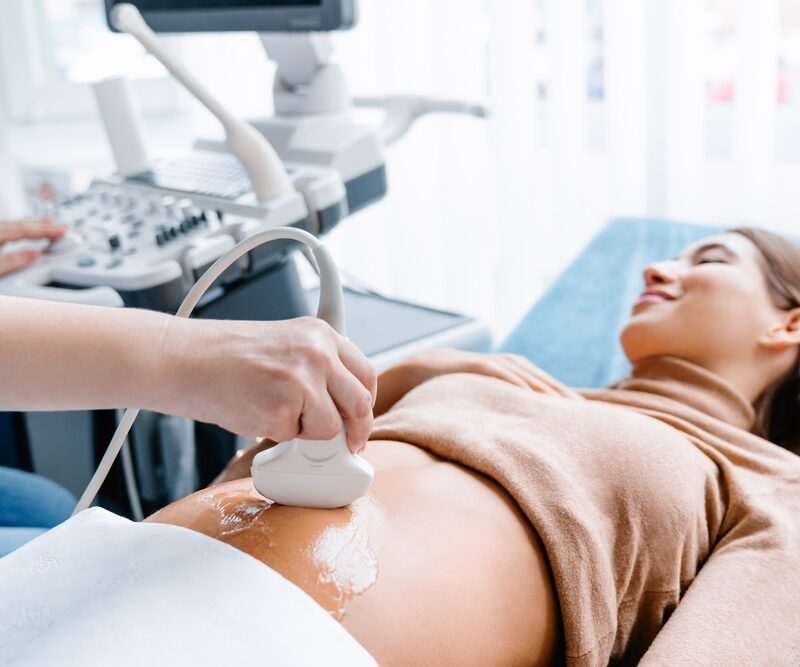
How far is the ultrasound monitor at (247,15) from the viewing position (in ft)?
5.53

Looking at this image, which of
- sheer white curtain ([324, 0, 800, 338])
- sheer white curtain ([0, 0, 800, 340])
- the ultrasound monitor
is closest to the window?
sheer white curtain ([0, 0, 800, 340])

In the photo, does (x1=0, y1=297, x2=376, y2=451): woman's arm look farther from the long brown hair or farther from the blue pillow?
the blue pillow

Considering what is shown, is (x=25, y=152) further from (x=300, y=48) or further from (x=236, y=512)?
(x=236, y=512)

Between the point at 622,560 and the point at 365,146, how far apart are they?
1011 millimetres

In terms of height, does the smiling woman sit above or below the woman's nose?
below

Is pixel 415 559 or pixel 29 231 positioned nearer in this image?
pixel 415 559

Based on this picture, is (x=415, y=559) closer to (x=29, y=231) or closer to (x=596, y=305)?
(x=29, y=231)

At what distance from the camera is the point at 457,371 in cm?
144

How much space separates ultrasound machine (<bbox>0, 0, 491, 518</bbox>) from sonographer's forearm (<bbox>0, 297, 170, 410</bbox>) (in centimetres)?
65

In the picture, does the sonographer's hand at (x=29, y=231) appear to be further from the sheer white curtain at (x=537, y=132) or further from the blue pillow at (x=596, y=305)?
the sheer white curtain at (x=537, y=132)

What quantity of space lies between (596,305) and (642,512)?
0.99 meters

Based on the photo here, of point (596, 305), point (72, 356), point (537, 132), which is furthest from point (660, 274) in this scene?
point (537, 132)

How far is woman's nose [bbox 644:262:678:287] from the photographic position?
1493 mm

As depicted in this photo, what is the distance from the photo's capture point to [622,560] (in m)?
1.12
